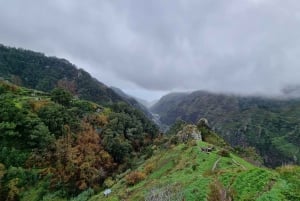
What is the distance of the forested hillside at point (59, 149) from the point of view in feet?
283

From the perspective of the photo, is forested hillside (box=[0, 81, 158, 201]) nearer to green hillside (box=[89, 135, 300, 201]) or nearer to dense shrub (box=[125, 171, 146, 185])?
dense shrub (box=[125, 171, 146, 185])

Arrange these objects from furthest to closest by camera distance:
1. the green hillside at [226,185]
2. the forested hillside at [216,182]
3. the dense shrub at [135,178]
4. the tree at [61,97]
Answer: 1. the tree at [61,97]
2. the dense shrub at [135,178]
3. the forested hillside at [216,182]
4. the green hillside at [226,185]

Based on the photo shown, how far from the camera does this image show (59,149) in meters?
101

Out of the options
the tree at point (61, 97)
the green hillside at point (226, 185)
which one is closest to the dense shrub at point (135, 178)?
the green hillside at point (226, 185)

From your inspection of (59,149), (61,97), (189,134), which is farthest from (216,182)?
(61,97)

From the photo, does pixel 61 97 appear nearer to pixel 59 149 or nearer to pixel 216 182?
pixel 59 149

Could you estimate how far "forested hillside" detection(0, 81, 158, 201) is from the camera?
8619cm

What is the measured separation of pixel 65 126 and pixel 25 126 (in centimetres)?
1371

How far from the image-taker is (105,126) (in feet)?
402

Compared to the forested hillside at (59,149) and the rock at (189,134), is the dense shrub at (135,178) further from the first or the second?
the rock at (189,134)

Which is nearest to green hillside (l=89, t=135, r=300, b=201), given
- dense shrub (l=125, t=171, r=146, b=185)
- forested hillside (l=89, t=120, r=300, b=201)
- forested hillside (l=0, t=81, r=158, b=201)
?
forested hillside (l=89, t=120, r=300, b=201)

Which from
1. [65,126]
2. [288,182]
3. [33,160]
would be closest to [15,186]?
[33,160]

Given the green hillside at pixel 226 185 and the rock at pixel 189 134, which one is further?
the rock at pixel 189 134

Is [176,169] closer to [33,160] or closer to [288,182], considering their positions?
[288,182]
